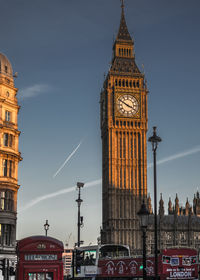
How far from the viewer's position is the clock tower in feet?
409

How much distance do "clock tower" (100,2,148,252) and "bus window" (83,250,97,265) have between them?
86.9 metres

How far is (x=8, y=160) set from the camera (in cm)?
4609

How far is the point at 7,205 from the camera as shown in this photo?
4541 cm

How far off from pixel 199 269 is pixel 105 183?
9896cm

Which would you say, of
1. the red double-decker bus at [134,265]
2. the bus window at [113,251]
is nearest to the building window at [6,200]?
the red double-decker bus at [134,265]

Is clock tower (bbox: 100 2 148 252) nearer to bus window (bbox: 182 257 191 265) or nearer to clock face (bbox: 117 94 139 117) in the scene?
clock face (bbox: 117 94 139 117)

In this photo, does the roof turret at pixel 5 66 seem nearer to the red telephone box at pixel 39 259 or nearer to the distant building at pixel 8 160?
the distant building at pixel 8 160

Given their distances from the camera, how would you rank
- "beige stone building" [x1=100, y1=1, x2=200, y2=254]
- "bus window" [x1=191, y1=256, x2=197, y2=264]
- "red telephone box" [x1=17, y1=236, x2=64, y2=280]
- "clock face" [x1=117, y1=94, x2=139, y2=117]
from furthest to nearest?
"clock face" [x1=117, y1=94, x2=139, y2=117] < "beige stone building" [x1=100, y1=1, x2=200, y2=254] < "bus window" [x1=191, y1=256, x2=197, y2=264] < "red telephone box" [x1=17, y1=236, x2=64, y2=280]

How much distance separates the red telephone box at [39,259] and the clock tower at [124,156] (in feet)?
320

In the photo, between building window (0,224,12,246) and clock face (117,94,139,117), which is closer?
building window (0,224,12,246)

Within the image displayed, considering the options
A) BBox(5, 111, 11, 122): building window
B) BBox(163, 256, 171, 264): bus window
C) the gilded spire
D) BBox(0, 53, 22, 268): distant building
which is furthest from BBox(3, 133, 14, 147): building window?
the gilded spire

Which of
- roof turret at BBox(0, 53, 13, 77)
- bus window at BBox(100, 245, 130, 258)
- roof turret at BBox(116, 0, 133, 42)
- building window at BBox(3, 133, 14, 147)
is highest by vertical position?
roof turret at BBox(116, 0, 133, 42)

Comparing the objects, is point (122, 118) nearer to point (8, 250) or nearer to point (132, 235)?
point (132, 235)

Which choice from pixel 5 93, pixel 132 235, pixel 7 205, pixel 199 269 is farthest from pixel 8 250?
pixel 132 235
